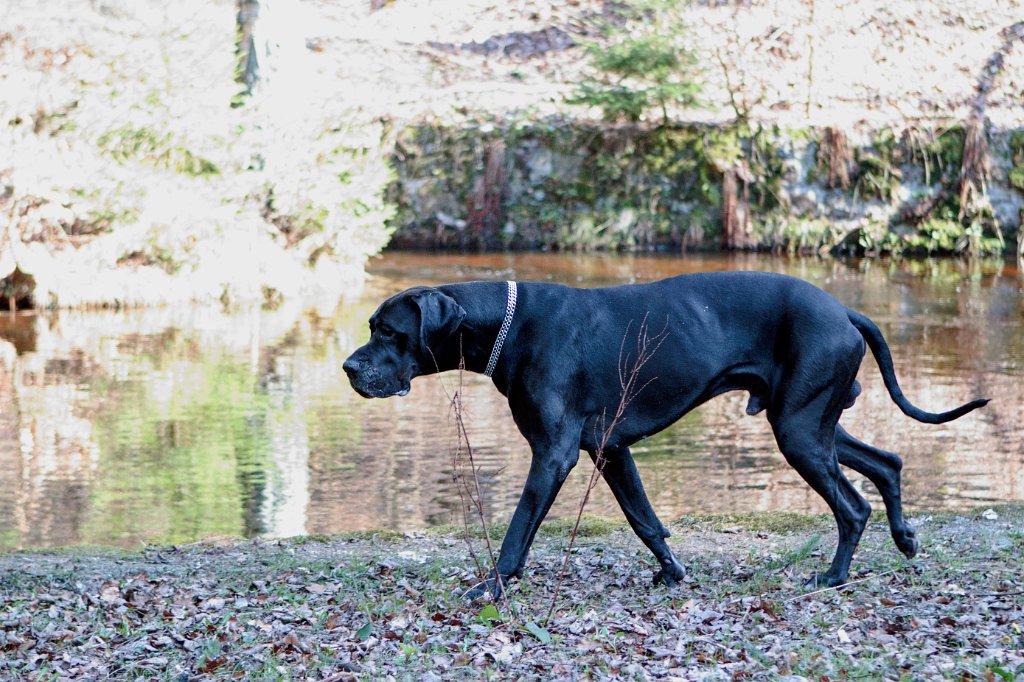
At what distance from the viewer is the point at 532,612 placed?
19.3 ft

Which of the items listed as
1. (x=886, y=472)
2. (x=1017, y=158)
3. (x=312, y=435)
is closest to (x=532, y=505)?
(x=886, y=472)

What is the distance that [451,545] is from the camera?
7.34 meters

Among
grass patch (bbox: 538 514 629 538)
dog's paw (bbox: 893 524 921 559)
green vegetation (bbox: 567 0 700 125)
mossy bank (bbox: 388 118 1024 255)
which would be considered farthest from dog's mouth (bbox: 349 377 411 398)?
green vegetation (bbox: 567 0 700 125)

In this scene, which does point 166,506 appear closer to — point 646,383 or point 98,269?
Result: point 646,383

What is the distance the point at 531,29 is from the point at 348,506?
83.4ft

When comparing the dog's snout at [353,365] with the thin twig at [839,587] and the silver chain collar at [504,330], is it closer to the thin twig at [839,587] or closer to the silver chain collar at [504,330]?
the silver chain collar at [504,330]

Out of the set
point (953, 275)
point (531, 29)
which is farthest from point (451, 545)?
point (531, 29)

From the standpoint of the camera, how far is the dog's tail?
645 cm

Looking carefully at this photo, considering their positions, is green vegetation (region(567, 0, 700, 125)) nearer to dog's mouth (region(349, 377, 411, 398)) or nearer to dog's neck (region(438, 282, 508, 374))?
dog's neck (region(438, 282, 508, 374))

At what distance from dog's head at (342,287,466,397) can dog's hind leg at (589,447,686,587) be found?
3.61ft

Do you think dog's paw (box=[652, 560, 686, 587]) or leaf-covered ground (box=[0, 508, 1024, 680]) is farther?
dog's paw (box=[652, 560, 686, 587])

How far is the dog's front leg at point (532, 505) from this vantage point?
5988 millimetres

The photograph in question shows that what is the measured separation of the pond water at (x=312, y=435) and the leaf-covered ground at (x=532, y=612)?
3.60 ft

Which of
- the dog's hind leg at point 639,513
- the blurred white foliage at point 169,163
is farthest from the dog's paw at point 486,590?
the blurred white foliage at point 169,163
